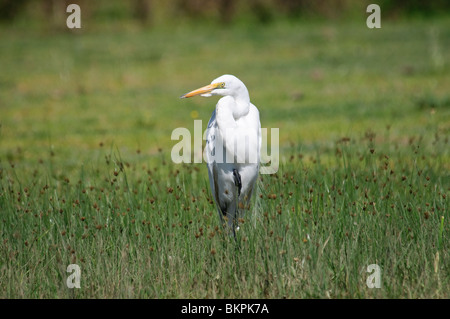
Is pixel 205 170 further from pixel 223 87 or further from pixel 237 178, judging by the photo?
pixel 223 87

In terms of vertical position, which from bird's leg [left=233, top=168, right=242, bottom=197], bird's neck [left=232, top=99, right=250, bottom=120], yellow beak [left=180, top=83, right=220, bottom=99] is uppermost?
yellow beak [left=180, top=83, right=220, bottom=99]

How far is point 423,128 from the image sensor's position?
9.60 meters

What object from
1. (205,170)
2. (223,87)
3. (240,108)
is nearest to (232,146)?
(240,108)

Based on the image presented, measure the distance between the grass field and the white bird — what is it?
0.18m

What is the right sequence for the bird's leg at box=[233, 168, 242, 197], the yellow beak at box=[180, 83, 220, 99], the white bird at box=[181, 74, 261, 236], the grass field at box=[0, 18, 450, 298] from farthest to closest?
the bird's leg at box=[233, 168, 242, 197]
the white bird at box=[181, 74, 261, 236]
the yellow beak at box=[180, 83, 220, 99]
the grass field at box=[0, 18, 450, 298]

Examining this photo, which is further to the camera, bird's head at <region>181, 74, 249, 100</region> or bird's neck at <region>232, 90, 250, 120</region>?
bird's neck at <region>232, 90, 250, 120</region>

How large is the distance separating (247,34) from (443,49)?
17.2ft

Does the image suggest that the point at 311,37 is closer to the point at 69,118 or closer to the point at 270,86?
the point at 270,86

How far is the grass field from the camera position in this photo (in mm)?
4750

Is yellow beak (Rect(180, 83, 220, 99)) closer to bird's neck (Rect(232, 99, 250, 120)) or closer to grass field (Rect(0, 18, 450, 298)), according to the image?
bird's neck (Rect(232, 99, 250, 120))

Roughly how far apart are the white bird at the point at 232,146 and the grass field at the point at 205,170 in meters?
0.18

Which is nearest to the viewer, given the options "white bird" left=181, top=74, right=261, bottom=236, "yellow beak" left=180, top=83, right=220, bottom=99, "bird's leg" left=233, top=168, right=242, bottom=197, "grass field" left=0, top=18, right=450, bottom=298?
"grass field" left=0, top=18, right=450, bottom=298

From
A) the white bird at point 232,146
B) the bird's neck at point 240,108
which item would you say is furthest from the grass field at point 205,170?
the bird's neck at point 240,108

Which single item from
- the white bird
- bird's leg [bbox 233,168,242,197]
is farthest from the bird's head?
bird's leg [bbox 233,168,242,197]
